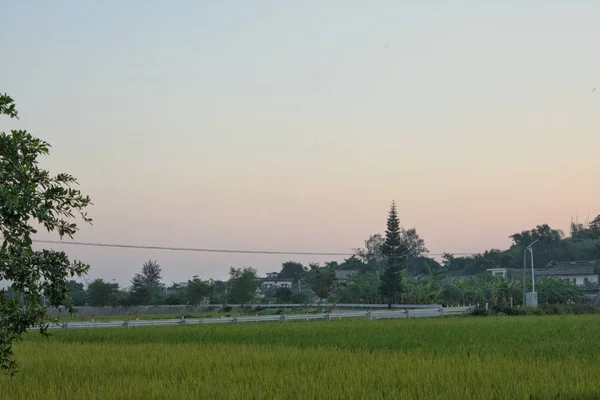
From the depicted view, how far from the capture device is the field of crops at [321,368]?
1380 centimetres

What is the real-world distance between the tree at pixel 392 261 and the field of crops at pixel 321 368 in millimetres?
56803

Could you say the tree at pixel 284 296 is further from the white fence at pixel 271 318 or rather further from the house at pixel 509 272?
the house at pixel 509 272

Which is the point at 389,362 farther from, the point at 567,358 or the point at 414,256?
the point at 414,256

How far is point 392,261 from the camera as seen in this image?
89.4 metres

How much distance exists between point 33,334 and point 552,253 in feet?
400

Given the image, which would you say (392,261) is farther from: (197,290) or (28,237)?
(28,237)

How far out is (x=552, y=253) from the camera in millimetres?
139750

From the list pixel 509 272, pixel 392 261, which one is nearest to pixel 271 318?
pixel 392 261

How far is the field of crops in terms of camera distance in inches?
543

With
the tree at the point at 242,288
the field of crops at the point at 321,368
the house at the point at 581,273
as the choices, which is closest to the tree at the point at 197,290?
the tree at the point at 242,288

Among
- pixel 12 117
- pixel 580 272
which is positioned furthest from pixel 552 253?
pixel 12 117

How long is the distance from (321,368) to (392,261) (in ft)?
238

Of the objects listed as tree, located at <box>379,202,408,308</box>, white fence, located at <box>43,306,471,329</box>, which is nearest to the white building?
tree, located at <box>379,202,408,308</box>

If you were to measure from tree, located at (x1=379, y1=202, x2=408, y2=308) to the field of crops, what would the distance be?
186ft
